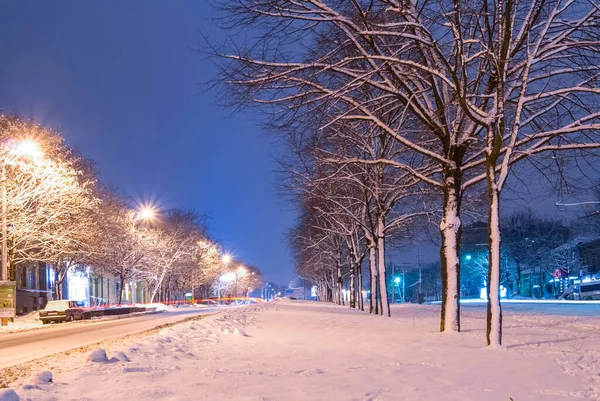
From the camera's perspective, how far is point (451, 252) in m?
14.4

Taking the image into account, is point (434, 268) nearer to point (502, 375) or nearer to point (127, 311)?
point (127, 311)

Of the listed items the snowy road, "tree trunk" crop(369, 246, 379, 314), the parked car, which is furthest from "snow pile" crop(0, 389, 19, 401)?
the parked car

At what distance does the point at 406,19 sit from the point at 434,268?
358 feet

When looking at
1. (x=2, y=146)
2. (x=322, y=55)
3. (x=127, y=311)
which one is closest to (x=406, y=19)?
(x=322, y=55)

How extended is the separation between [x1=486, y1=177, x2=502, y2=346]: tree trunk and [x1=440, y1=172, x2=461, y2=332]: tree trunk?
2.71m

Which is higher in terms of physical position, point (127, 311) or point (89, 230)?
point (89, 230)

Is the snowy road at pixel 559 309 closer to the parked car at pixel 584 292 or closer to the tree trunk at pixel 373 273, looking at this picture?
the tree trunk at pixel 373 273

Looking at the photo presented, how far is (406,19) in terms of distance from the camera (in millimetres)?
12883

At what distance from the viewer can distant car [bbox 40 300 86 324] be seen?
35.0 m

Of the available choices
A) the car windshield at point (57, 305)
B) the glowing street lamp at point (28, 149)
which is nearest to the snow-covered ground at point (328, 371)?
the glowing street lamp at point (28, 149)

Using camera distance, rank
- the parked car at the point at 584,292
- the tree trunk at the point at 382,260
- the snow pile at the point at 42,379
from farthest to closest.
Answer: the parked car at the point at 584,292, the tree trunk at the point at 382,260, the snow pile at the point at 42,379

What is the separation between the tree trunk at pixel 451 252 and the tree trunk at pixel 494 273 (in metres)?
2.71

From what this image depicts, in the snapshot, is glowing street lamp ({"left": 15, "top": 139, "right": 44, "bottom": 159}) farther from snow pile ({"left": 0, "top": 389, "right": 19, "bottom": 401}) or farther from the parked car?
the parked car

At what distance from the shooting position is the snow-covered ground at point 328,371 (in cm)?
668
